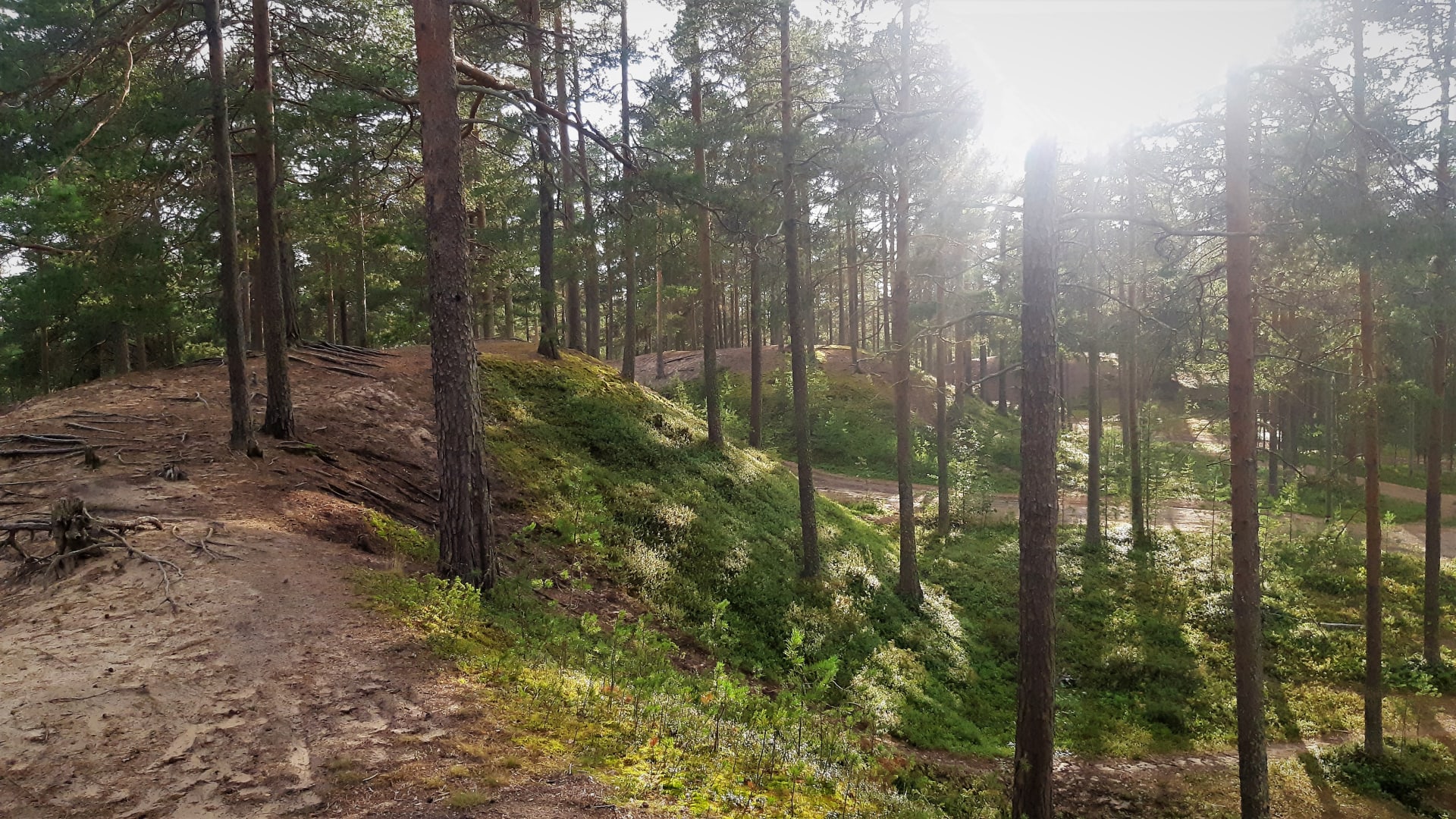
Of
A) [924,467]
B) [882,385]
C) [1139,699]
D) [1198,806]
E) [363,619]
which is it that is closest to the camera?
[363,619]

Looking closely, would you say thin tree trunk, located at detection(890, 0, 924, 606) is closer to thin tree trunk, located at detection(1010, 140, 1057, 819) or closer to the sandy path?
thin tree trunk, located at detection(1010, 140, 1057, 819)

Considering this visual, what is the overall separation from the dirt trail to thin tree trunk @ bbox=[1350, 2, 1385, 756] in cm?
1352

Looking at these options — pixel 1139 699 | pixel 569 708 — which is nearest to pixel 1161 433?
pixel 1139 699

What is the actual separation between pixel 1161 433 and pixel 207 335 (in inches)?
2098

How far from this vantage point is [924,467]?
31.0 meters

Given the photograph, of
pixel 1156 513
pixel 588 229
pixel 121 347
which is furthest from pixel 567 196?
pixel 1156 513

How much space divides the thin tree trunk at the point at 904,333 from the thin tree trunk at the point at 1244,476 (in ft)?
19.6

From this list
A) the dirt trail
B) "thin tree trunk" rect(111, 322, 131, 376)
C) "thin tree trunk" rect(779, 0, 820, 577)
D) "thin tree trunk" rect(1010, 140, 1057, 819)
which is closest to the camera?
the dirt trail

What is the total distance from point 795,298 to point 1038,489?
8242 mm

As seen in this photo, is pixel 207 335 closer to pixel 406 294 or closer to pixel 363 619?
pixel 406 294

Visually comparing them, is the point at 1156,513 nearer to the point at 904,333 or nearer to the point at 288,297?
the point at 904,333

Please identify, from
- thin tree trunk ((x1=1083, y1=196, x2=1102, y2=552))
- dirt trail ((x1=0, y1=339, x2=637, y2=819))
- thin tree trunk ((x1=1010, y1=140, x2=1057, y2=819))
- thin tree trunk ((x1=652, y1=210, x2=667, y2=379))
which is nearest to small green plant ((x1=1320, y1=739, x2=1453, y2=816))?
thin tree trunk ((x1=1010, y1=140, x2=1057, y2=819))

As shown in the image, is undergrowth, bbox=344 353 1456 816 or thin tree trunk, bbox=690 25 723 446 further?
thin tree trunk, bbox=690 25 723 446

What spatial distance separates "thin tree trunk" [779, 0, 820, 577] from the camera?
44.2 ft
